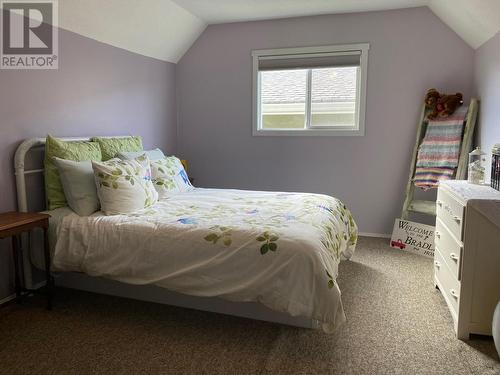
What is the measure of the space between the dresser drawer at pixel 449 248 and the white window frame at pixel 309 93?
1.61 meters

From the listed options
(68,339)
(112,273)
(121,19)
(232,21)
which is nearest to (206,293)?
(112,273)

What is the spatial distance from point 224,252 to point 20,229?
1.21 metres

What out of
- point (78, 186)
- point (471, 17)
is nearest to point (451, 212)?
point (471, 17)

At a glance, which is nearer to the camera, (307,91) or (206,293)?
(206,293)

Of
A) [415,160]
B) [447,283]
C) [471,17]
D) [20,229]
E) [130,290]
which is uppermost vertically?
[471,17]

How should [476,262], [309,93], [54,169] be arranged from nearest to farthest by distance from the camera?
[476,262]
[54,169]
[309,93]

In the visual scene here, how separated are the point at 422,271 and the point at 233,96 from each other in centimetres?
274

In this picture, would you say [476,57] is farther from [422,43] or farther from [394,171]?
[394,171]

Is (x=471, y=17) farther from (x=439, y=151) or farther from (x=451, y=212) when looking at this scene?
(x=451, y=212)

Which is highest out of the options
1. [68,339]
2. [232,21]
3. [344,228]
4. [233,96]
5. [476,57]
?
[232,21]

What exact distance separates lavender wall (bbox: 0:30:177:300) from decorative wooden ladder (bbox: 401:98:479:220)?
2.74 meters

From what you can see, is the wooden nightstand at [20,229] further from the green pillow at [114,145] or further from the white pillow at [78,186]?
the green pillow at [114,145]

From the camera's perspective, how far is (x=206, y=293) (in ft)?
7.28

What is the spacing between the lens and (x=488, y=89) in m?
3.24
